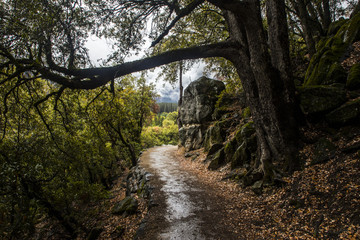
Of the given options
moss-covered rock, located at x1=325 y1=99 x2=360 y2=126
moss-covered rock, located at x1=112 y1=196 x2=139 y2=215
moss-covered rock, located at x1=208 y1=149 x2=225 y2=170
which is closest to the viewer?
moss-covered rock, located at x1=325 y1=99 x2=360 y2=126

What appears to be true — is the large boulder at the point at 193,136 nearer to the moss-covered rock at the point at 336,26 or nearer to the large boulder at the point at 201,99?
the large boulder at the point at 201,99

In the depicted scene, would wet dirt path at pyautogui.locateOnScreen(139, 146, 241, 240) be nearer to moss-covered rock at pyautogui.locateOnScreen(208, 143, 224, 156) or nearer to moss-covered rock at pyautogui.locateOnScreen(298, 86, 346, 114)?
moss-covered rock at pyautogui.locateOnScreen(208, 143, 224, 156)

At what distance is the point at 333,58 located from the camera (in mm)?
7594

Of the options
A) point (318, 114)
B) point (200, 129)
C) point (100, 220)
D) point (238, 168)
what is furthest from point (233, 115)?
point (100, 220)

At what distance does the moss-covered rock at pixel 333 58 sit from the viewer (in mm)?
6996

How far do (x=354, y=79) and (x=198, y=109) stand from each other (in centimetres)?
1151

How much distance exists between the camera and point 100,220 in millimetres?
8617

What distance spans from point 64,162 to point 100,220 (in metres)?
3.32

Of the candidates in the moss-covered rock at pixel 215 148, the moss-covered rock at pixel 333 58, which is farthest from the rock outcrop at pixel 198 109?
the moss-covered rock at pixel 333 58

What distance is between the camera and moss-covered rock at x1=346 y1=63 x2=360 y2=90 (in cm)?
618

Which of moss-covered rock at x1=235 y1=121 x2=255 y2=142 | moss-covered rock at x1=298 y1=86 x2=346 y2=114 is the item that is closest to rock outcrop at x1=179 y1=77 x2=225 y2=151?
moss-covered rock at x1=235 y1=121 x2=255 y2=142

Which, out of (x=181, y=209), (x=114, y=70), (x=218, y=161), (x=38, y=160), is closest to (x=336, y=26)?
(x=218, y=161)

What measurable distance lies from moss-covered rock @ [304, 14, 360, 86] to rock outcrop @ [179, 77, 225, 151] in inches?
343

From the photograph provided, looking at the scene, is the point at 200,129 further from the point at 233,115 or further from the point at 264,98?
the point at 264,98
